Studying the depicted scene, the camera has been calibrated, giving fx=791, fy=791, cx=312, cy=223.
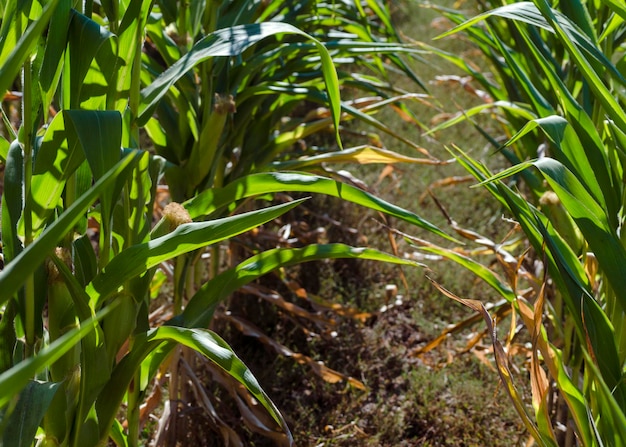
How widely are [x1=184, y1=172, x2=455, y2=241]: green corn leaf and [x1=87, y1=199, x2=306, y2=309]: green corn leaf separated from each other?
0.14m

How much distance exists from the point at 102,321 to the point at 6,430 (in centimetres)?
28

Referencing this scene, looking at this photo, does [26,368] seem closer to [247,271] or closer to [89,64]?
[89,64]

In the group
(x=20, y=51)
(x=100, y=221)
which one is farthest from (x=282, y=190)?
(x=20, y=51)

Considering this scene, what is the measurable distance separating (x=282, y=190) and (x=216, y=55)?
0.22m

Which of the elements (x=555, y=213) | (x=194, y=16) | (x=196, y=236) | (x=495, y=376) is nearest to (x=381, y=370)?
(x=495, y=376)

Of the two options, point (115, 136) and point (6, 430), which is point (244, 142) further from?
point (6, 430)

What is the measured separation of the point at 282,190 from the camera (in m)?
1.18

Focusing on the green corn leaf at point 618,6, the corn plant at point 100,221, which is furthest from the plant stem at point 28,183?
the green corn leaf at point 618,6

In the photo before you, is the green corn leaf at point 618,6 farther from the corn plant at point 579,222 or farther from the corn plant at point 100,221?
the corn plant at point 100,221

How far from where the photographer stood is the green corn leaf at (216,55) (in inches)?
44.6

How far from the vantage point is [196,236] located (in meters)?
0.99

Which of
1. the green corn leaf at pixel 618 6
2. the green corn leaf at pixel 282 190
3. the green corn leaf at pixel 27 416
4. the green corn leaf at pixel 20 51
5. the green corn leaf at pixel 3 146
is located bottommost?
the green corn leaf at pixel 27 416

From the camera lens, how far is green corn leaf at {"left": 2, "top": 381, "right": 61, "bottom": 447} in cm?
89

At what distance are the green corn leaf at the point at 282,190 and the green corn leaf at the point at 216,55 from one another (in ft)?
0.32
